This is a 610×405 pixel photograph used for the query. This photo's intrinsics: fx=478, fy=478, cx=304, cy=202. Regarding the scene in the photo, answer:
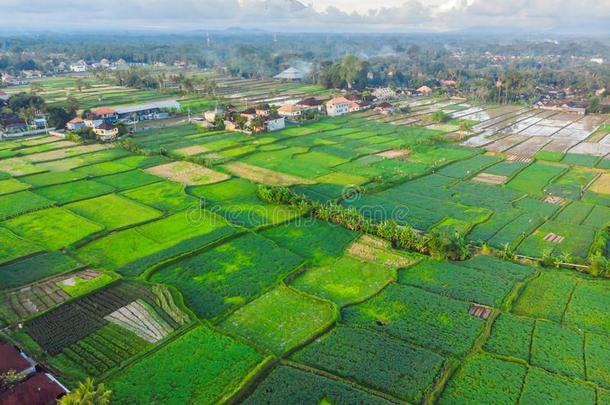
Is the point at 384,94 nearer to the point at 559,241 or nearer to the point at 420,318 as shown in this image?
the point at 559,241

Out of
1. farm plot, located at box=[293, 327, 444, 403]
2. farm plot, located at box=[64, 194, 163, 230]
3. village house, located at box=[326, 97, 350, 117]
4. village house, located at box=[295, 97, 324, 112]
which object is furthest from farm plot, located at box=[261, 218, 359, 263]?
village house, located at box=[326, 97, 350, 117]

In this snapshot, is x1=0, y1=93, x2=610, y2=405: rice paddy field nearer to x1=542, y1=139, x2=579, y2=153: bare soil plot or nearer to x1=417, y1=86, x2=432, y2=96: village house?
x1=542, y1=139, x2=579, y2=153: bare soil plot

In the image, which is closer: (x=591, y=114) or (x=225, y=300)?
(x=225, y=300)

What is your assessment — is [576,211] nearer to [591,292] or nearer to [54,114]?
[591,292]

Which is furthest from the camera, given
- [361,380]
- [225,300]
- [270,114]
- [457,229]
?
[270,114]

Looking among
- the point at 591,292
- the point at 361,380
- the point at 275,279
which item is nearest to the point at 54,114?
the point at 275,279

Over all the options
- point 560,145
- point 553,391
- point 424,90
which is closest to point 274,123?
point 560,145

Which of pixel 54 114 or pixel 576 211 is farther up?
pixel 54 114
